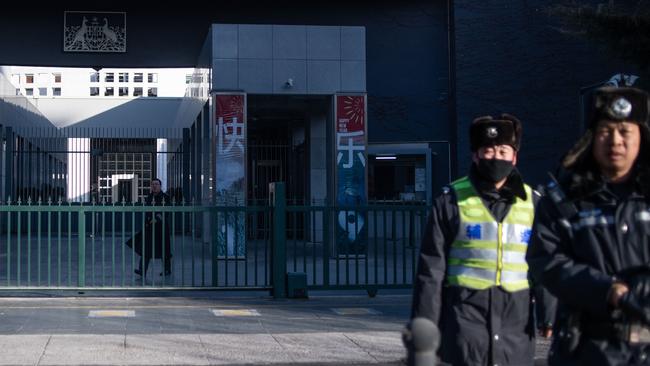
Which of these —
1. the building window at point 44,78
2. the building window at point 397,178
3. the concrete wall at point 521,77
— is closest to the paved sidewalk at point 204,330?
the building window at point 397,178

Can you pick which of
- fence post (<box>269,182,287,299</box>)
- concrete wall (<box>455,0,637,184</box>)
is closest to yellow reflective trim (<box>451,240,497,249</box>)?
fence post (<box>269,182,287,299</box>)

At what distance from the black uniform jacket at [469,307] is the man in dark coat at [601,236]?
76 centimetres

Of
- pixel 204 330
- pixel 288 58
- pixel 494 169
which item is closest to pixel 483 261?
pixel 494 169

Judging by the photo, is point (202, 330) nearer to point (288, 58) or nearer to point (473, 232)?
point (473, 232)

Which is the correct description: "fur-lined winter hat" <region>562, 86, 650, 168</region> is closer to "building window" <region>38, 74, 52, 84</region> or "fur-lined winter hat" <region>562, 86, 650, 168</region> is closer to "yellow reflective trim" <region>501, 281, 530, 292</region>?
"yellow reflective trim" <region>501, 281, 530, 292</region>

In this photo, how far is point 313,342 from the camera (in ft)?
29.3

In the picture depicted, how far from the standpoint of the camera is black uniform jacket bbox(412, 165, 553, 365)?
438 centimetres

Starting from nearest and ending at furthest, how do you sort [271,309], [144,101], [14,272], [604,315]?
1. [604,315]
2. [271,309]
3. [14,272]
4. [144,101]

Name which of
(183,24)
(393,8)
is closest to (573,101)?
(393,8)

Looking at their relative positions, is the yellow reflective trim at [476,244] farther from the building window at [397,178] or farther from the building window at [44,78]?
the building window at [44,78]

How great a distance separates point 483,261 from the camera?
4.58m

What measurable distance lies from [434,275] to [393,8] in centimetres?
1698

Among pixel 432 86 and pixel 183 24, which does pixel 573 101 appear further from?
pixel 183 24

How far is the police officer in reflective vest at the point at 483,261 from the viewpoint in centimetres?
441
